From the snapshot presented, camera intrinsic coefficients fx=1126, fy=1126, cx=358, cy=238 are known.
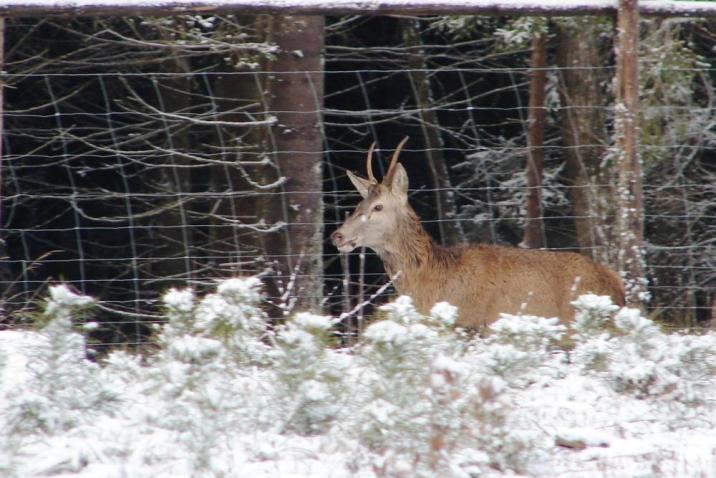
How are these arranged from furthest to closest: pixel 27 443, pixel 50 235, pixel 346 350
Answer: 1. pixel 50 235
2. pixel 346 350
3. pixel 27 443

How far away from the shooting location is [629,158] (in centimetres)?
665

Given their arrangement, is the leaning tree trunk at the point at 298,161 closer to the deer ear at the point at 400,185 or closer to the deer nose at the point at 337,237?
the deer nose at the point at 337,237

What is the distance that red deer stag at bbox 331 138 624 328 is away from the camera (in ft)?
25.1

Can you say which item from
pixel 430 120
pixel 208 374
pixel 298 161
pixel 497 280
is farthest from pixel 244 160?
pixel 208 374

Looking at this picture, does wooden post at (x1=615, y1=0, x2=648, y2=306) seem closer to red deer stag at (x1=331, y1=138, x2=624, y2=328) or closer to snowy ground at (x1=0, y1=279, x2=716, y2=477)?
red deer stag at (x1=331, y1=138, x2=624, y2=328)

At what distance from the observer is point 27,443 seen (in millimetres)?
4184

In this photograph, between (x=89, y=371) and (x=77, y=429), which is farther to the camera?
(x=89, y=371)

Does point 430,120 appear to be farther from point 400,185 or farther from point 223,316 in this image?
point 223,316

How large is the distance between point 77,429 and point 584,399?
7.49ft

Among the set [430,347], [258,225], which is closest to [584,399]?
[430,347]

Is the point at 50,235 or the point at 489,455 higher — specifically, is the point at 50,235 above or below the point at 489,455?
below

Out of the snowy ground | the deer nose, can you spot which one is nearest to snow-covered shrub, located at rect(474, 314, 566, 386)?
the snowy ground

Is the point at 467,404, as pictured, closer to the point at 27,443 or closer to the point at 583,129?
the point at 27,443

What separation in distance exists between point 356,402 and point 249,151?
5098 millimetres
